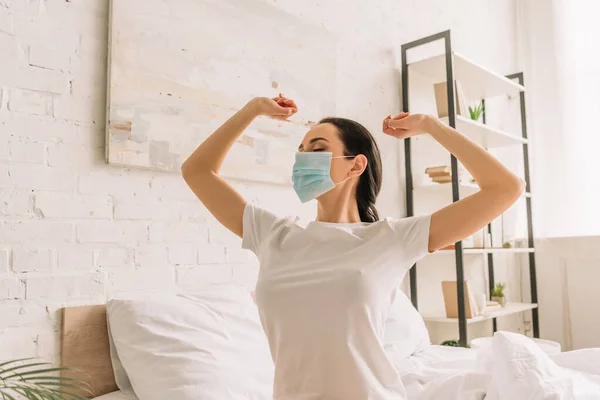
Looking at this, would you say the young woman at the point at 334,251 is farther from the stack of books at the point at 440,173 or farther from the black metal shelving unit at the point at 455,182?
the stack of books at the point at 440,173

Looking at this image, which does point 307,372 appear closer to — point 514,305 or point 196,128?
point 196,128

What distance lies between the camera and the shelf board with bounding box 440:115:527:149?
299cm

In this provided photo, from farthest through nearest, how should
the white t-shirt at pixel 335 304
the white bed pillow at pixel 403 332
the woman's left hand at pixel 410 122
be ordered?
the white bed pillow at pixel 403 332
the woman's left hand at pixel 410 122
the white t-shirt at pixel 335 304

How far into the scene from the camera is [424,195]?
126 inches

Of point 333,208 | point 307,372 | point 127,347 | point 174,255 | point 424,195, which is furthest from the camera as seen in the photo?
point 424,195

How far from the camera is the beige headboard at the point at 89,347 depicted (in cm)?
160

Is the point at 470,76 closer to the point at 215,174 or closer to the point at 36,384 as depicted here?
the point at 215,174

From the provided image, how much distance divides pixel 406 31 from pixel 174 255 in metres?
2.08

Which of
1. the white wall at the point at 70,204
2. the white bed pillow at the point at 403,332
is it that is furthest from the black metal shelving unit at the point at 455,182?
the white wall at the point at 70,204

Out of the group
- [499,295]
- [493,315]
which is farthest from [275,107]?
[499,295]

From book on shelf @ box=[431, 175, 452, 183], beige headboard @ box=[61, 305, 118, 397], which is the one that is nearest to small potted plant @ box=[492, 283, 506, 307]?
book on shelf @ box=[431, 175, 452, 183]

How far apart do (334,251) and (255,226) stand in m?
0.20

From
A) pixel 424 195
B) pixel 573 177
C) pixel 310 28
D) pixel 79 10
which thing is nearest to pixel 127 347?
pixel 79 10

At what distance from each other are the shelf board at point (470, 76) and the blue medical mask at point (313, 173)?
79.2 inches
